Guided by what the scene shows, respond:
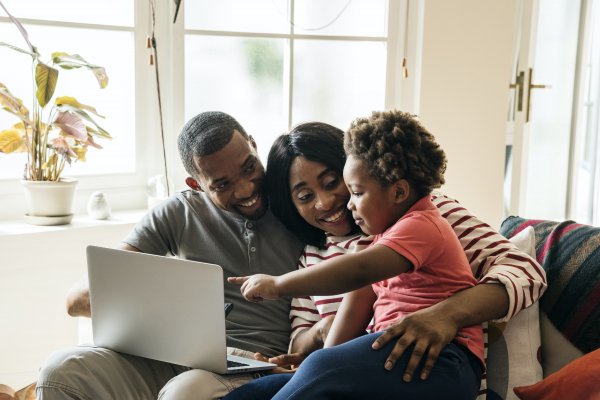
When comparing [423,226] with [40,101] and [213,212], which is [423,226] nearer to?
[213,212]

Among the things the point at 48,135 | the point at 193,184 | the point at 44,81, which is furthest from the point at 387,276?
the point at 48,135

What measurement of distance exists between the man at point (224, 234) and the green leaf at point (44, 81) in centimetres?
60

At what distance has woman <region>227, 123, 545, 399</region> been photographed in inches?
55.6

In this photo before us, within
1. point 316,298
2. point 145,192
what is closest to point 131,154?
point 145,192

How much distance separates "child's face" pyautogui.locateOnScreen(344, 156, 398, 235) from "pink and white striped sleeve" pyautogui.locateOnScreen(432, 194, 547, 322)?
0.75 ft

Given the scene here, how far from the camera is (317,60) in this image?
300cm

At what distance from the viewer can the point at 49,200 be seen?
7.76 ft

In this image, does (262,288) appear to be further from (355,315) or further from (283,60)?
(283,60)

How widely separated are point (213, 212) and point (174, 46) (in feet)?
3.21

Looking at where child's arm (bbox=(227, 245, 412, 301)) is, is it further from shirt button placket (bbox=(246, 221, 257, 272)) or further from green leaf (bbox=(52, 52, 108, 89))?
green leaf (bbox=(52, 52, 108, 89))

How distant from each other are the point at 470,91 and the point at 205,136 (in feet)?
5.47

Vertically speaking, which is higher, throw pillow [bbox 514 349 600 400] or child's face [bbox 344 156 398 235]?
child's face [bbox 344 156 398 235]

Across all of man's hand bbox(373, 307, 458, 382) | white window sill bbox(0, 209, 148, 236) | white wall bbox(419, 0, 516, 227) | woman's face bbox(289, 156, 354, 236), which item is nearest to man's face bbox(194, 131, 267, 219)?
woman's face bbox(289, 156, 354, 236)

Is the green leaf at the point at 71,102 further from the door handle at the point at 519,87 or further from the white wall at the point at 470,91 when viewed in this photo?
the door handle at the point at 519,87
